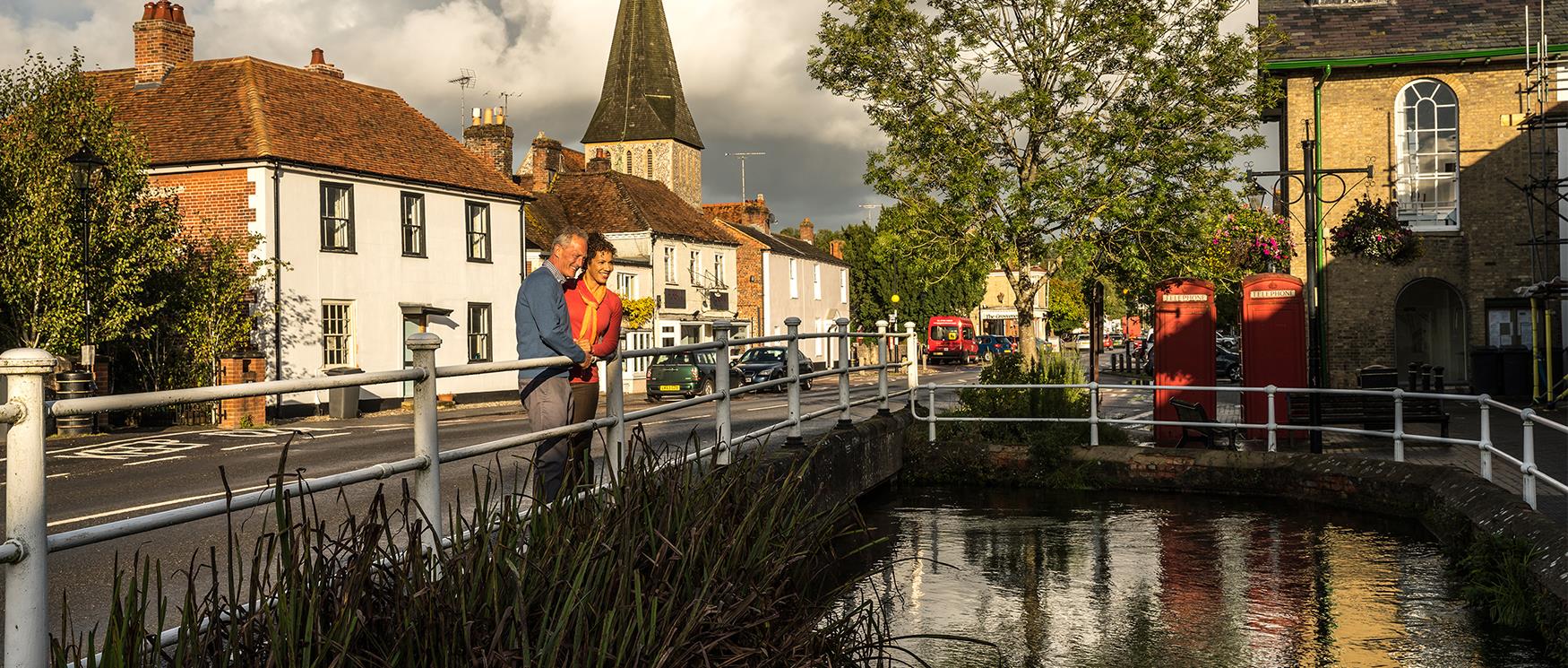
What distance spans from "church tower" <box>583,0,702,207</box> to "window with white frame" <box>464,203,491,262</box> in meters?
50.5

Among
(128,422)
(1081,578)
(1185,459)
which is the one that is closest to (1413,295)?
(1185,459)

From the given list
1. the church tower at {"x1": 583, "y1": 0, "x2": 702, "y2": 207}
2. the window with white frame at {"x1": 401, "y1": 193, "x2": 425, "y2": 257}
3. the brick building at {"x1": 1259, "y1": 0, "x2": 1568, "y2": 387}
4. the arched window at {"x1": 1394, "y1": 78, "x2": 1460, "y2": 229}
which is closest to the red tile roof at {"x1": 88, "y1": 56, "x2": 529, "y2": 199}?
the window with white frame at {"x1": 401, "y1": 193, "x2": 425, "y2": 257}

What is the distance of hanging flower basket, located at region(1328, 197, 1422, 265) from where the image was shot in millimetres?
22641

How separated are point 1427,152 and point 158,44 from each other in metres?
31.1

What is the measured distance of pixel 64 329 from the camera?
23156 mm

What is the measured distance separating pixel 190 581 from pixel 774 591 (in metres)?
2.02

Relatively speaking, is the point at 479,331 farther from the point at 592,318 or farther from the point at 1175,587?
the point at 1175,587

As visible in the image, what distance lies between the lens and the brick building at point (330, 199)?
1199 inches

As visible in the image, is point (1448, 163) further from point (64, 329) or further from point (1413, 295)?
point (64, 329)

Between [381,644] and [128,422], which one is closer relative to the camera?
[381,644]

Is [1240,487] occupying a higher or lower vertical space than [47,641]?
lower

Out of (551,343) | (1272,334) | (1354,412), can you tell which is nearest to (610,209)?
(1272,334)

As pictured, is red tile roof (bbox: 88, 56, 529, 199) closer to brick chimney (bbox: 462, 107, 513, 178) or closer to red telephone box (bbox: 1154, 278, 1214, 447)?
brick chimney (bbox: 462, 107, 513, 178)

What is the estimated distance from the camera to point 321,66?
126ft
